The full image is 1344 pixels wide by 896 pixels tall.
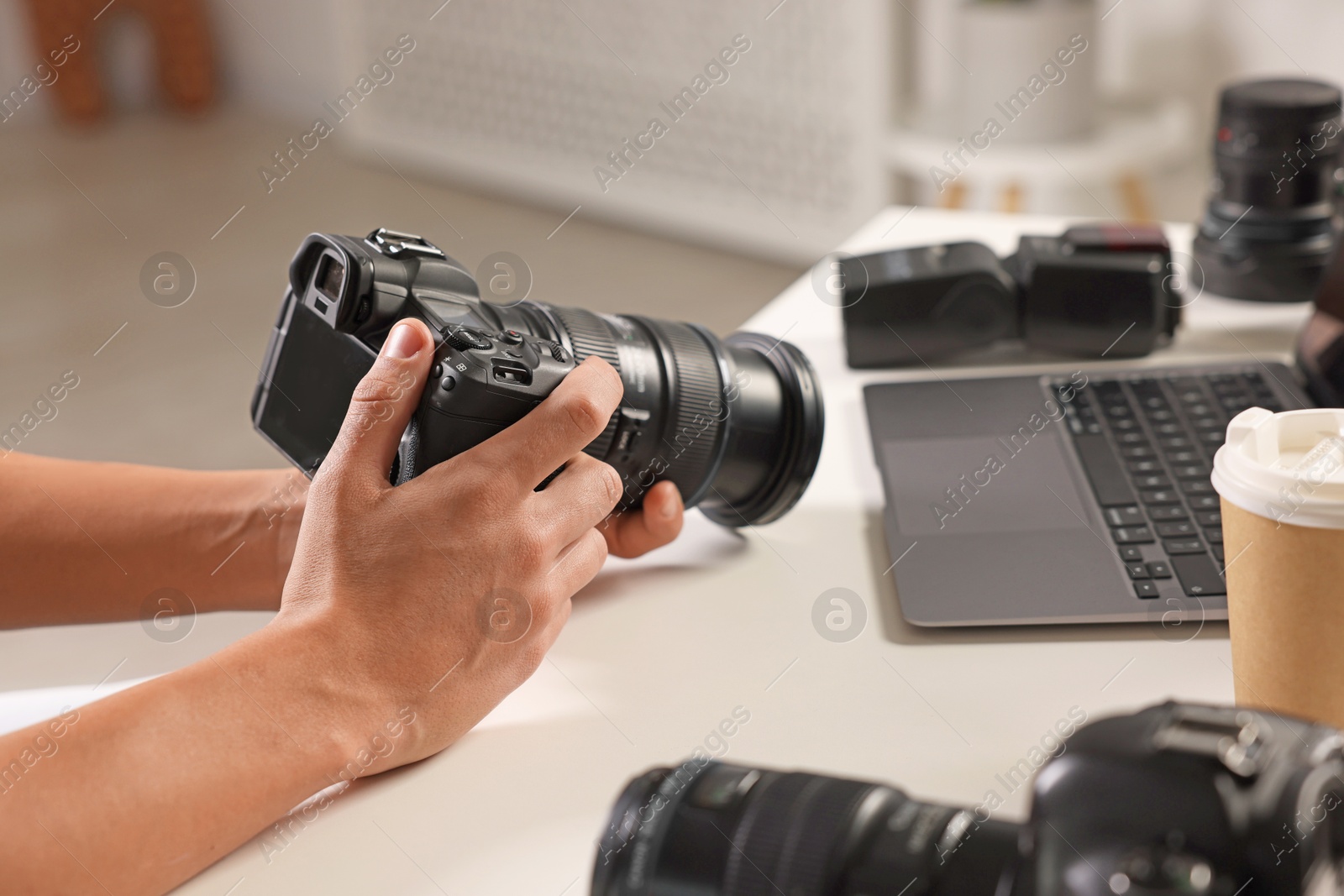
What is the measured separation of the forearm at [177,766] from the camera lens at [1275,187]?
87 cm

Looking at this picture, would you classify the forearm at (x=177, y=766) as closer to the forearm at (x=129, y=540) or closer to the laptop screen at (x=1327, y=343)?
the forearm at (x=129, y=540)

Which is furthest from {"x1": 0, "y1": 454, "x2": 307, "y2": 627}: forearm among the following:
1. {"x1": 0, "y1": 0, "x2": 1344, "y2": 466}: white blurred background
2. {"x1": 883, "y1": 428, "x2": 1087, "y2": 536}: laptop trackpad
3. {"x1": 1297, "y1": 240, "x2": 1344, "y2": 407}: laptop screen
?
{"x1": 0, "y1": 0, "x2": 1344, "y2": 466}: white blurred background

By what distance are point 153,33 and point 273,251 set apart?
1555 millimetres

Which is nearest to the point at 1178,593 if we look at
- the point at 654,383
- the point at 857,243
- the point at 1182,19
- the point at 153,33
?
the point at 654,383

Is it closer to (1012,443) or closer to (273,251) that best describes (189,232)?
(273,251)

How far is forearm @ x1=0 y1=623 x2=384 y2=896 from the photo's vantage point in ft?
1.63

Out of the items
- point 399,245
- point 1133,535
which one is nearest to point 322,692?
point 399,245

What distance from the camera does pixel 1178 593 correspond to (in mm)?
653

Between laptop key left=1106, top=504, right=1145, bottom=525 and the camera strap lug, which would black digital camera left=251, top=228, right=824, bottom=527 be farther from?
laptop key left=1106, top=504, right=1145, bottom=525

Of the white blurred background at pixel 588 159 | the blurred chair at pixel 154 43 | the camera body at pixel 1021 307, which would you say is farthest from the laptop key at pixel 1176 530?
the blurred chair at pixel 154 43

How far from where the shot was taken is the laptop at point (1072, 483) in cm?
66

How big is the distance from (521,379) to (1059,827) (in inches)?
14.1

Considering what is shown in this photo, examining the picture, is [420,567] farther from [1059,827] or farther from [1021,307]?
[1021,307]

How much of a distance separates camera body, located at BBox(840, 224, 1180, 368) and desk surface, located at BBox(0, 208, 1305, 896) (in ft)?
0.75
